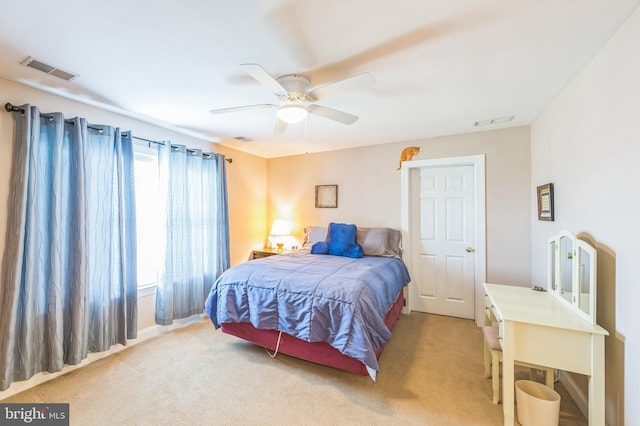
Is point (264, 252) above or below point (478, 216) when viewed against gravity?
below

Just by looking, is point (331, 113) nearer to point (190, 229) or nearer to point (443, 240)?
point (190, 229)

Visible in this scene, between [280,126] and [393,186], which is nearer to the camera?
[280,126]

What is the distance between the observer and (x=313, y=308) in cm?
213

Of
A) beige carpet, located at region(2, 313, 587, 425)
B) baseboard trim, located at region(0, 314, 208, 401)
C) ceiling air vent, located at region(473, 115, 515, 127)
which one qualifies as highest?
ceiling air vent, located at region(473, 115, 515, 127)

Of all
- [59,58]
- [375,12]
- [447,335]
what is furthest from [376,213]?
[59,58]

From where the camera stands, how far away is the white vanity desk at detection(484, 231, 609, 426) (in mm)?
1466

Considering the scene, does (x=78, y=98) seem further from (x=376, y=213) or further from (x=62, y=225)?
(x=376, y=213)

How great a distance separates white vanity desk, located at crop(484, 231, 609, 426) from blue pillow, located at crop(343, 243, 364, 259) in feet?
5.51

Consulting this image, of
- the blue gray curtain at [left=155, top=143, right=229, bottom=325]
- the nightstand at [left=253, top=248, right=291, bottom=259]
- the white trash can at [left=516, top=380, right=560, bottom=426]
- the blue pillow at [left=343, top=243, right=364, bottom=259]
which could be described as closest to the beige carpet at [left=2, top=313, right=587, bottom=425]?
the white trash can at [left=516, top=380, right=560, bottom=426]

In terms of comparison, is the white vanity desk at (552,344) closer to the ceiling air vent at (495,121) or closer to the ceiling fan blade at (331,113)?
the ceiling fan blade at (331,113)

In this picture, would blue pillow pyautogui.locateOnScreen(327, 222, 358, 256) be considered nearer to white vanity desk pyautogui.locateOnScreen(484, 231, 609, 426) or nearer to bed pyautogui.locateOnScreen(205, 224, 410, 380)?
bed pyautogui.locateOnScreen(205, 224, 410, 380)

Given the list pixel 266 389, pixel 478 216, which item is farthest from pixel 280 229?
pixel 478 216

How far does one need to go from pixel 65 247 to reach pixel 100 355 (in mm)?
1082

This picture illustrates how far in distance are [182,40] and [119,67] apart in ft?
2.13
